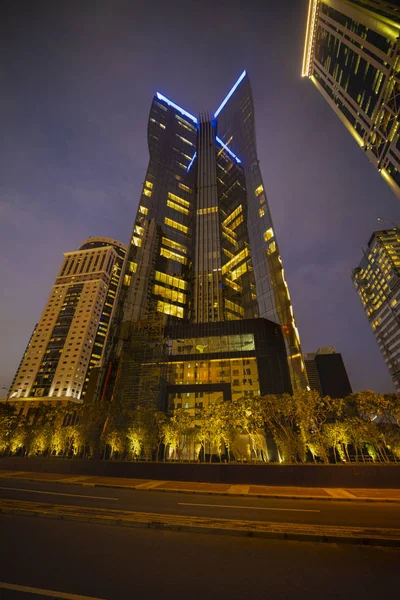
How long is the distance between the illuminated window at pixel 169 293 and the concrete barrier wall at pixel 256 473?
42.0 metres

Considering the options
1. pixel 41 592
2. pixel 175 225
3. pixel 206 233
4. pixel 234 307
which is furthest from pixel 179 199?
pixel 41 592

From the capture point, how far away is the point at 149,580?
14.1 feet

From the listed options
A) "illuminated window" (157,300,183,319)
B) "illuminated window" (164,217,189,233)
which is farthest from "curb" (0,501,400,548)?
"illuminated window" (164,217,189,233)

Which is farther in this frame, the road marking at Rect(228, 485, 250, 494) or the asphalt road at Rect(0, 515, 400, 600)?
the road marking at Rect(228, 485, 250, 494)

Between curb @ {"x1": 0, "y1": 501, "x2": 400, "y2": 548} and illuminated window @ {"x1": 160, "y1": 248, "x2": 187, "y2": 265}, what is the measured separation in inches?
2441

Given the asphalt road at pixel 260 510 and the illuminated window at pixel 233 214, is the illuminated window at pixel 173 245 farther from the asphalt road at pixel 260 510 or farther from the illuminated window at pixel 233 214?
the asphalt road at pixel 260 510

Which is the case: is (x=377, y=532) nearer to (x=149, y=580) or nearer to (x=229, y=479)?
(x=149, y=580)

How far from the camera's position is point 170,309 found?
62031 mm

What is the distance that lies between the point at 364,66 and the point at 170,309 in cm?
6582

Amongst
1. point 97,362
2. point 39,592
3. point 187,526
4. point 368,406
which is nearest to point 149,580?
point 39,592

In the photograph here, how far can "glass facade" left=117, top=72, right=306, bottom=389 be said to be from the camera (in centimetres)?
5538

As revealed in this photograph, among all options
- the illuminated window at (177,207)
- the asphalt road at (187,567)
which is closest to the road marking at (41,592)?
the asphalt road at (187,567)

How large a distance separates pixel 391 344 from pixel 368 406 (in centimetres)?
11918

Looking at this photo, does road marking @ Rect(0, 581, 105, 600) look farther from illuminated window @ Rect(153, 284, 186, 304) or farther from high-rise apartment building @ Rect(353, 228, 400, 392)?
high-rise apartment building @ Rect(353, 228, 400, 392)
